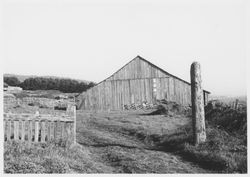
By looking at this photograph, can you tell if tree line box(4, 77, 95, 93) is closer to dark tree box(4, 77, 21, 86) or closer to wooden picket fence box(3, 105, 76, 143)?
dark tree box(4, 77, 21, 86)

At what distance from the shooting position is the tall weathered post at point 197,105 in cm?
852

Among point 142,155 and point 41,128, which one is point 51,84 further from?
point 142,155

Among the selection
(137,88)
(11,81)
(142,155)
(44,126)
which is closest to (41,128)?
(44,126)

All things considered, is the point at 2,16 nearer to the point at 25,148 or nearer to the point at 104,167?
the point at 25,148

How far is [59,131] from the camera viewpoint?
842 centimetres

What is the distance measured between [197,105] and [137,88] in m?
15.4

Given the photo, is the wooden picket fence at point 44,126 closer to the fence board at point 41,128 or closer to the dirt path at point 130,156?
the fence board at point 41,128

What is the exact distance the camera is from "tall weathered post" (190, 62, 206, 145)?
8516mm

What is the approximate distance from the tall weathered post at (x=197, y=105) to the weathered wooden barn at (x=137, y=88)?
1515 centimetres

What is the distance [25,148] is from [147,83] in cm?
1730

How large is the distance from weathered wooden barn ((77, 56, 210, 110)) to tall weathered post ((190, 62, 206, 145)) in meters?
15.1

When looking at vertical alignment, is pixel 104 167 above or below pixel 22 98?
below

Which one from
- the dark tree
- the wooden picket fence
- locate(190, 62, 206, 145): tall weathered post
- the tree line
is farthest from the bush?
the tree line

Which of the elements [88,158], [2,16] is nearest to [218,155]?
[88,158]
